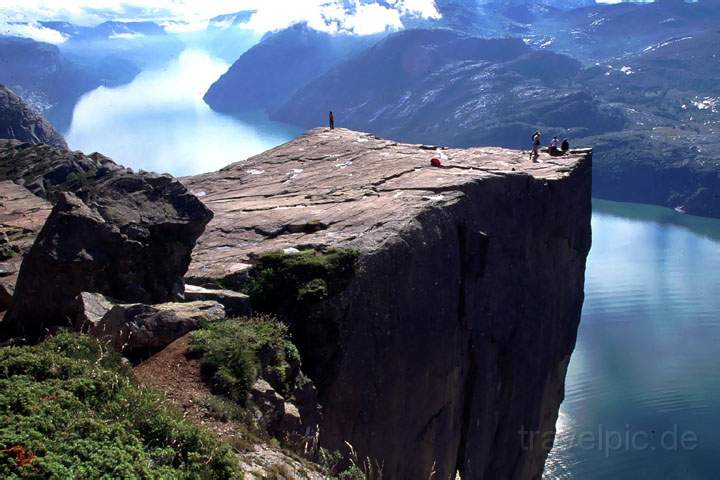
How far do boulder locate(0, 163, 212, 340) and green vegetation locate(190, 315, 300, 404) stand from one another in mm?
1839

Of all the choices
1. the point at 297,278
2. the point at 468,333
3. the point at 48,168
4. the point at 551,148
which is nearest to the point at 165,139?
the point at 48,168

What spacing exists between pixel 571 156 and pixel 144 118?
550 ft

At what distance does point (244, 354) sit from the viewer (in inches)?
434

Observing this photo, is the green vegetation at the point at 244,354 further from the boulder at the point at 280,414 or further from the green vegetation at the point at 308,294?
the green vegetation at the point at 308,294

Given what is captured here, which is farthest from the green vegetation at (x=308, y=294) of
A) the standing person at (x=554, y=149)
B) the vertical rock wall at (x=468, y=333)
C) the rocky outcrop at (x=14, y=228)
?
the standing person at (x=554, y=149)

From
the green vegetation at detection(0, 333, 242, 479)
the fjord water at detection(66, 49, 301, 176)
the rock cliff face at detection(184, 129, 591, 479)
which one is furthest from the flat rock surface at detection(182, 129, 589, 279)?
the fjord water at detection(66, 49, 301, 176)

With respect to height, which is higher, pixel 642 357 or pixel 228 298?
pixel 228 298

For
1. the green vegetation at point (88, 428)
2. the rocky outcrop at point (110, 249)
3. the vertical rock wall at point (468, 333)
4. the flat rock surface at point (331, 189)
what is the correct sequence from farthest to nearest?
1. the flat rock surface at point (331, 189)
2. the vertical rock wall at point (468, 333)
3. the rocky outcrop at point (110, 249)
4. the green vegetation at point (88, 428)

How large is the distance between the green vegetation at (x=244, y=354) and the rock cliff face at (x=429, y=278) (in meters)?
1.26

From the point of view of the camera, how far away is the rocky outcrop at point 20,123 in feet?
305

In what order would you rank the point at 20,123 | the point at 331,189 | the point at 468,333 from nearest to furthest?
the point at 468,333 → the point at 331,189 → the point at 20,123

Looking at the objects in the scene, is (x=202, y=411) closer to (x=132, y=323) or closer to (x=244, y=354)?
(x=244, y=354)

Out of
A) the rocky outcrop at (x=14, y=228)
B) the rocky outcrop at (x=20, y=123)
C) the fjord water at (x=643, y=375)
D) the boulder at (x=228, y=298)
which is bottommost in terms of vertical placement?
the fjord water at (x=643, y=375)

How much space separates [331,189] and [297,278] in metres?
7.21
